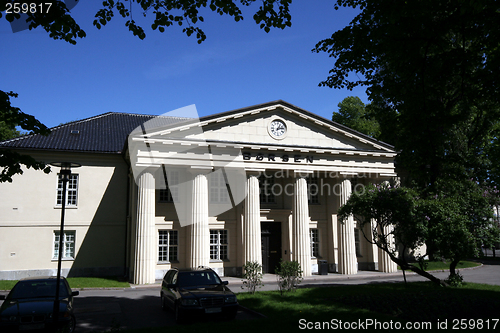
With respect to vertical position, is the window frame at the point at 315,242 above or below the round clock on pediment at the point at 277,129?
below

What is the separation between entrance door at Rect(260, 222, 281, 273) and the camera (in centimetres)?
2783

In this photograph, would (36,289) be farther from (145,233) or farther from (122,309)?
(145,233)

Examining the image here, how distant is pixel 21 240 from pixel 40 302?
55.9 feet

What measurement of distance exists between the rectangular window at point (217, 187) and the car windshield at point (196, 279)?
13.6 m

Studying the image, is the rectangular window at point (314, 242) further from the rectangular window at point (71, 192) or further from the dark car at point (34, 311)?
the dark car at point (34, 311)

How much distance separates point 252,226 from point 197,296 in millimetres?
13471

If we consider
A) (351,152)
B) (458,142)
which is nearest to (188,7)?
(351,152)

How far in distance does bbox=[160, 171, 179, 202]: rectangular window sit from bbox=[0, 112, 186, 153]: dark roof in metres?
3.79

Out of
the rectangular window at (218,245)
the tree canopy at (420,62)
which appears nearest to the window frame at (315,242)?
the rectangular window at (218,245)

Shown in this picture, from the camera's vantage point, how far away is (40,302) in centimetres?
1048

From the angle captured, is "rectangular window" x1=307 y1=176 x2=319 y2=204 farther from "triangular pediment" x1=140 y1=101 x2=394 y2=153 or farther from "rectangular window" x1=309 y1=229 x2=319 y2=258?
"triangular pediment" x1=140 y1=101 x2=394 y2=153

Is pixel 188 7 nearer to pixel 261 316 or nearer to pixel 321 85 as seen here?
pixel 321 85

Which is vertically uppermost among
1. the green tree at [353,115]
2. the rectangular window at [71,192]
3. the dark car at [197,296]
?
the green tree at [353,115]

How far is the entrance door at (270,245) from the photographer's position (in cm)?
2783
